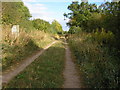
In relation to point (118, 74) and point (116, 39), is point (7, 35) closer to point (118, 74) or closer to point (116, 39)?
point (116, 39)

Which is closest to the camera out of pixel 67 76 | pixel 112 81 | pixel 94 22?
pixel 112 81

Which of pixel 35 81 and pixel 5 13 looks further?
pixel 5 13

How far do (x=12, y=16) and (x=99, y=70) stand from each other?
1201cm

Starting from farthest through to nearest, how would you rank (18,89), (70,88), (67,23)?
(67,23) → (70,88) → (18,89)

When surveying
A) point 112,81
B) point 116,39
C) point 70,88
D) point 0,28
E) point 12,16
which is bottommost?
point 70,88

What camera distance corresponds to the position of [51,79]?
5922 millimetres

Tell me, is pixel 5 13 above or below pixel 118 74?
above

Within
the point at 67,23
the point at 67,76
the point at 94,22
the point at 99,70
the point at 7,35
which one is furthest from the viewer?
the point at 67,23


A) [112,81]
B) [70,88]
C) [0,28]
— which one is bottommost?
[70,88]

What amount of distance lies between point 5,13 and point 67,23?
1649 centimetres

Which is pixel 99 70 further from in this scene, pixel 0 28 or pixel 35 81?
pixel 0 28

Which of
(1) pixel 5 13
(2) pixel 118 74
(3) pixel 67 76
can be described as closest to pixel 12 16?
(1) pixel 5 13

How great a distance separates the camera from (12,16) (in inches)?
599

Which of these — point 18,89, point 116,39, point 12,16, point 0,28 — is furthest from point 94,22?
point 18,89
